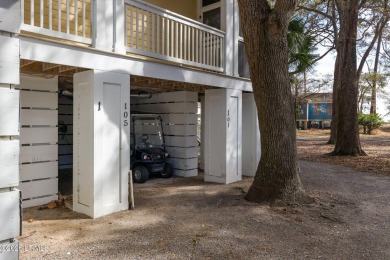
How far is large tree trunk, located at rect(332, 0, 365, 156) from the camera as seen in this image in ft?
47.9

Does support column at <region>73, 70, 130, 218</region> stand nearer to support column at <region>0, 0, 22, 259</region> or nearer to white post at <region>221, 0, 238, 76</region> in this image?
support column at <region>0, 0, 22, 259</region>

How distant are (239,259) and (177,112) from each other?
20.9 feet

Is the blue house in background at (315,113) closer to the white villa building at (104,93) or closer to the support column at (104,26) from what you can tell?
the white villa building at (104,93)

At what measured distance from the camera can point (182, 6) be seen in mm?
9883

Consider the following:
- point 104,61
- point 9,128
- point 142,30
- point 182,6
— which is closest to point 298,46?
point 182,6

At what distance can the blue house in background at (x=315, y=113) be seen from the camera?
40947 millimetres

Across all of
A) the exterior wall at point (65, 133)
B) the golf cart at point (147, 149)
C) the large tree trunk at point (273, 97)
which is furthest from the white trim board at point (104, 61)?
the exterior wall at point (65, 133)

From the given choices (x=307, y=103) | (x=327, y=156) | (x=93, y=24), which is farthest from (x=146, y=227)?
(x=307, y=103)

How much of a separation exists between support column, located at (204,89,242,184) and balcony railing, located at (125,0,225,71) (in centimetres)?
88

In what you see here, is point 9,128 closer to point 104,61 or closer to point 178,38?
point 104,61

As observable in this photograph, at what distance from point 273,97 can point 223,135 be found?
8.09ft

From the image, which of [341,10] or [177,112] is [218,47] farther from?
[341,10]

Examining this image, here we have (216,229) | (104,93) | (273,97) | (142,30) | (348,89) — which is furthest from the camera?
(348,89)

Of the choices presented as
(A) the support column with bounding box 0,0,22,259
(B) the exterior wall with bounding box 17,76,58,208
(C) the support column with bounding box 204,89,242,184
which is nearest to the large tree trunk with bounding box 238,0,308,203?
(C) the support column with bounding box 204,89,242,184
